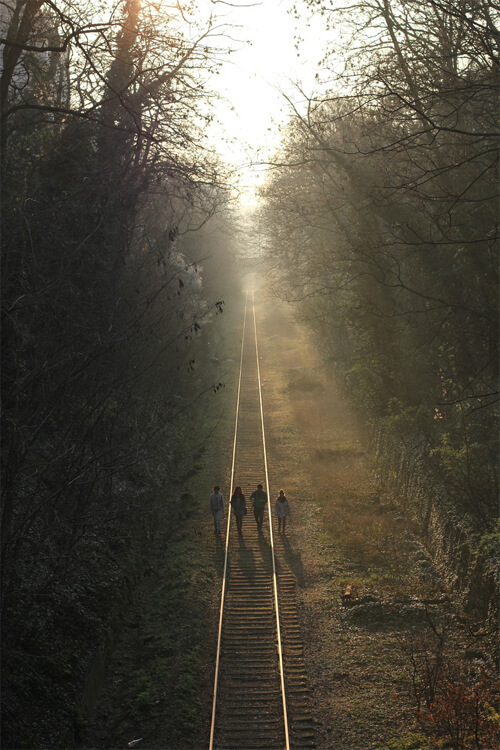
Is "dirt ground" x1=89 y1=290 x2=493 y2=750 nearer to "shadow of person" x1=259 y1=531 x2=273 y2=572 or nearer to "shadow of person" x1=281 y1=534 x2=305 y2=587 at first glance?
"shadow of person" x1=281 y1=534 x2=305 y2=587

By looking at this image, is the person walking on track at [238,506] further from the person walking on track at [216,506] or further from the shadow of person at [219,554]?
the shadow of person at [219,554]

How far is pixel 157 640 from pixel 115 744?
286 centimetres

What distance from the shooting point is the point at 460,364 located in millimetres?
→ 17172

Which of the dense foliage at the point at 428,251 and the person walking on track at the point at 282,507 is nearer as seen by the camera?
the dense foliage at the point at 428,251

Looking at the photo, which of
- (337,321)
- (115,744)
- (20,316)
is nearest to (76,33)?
(20,316)

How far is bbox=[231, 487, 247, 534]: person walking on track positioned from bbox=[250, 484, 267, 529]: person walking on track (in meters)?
0.33

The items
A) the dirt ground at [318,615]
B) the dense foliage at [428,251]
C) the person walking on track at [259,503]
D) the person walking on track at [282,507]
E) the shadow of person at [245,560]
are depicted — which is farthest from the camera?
the person walking on track at [259,503]

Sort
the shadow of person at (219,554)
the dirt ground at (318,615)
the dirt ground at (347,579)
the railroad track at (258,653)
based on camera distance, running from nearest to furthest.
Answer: the railroad track at (258,653), the dirt ground at (318,615), the dirt ground at (347,579), the shadow of person at (219,554)

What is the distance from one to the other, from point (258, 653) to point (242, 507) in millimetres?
5760

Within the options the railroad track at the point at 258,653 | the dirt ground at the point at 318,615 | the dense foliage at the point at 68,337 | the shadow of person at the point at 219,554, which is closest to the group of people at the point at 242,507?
the shadow of person at the point at 219,554

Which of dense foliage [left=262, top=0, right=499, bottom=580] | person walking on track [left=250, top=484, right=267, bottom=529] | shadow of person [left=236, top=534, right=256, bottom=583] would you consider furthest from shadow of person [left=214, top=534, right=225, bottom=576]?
dense foliage [left=262, top=0, right=499, bottom=580]

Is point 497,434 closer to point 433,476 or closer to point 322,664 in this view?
point 433,476

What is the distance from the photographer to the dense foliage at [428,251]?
1271 cm

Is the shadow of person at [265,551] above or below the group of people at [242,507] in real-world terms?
below
